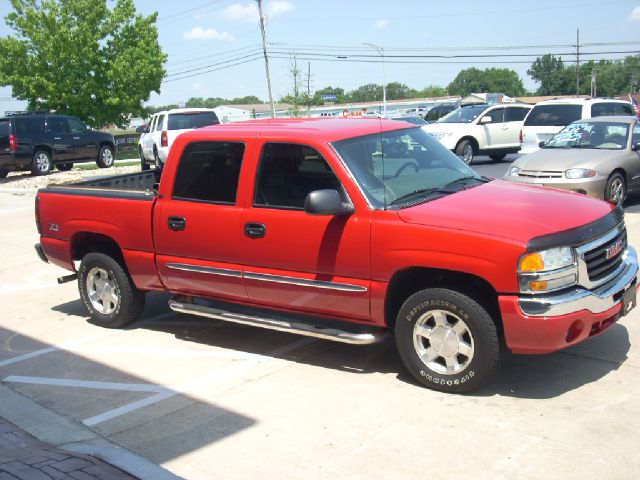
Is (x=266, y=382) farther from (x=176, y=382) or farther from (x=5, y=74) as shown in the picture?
(x=5, y=74)

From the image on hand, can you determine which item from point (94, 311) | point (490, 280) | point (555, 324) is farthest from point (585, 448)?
point (94, 311)

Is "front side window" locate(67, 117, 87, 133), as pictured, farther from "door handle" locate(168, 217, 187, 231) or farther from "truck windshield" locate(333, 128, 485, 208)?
"truck windshield" locate(333, 128, 485, 208)

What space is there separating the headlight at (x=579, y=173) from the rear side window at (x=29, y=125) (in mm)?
17864

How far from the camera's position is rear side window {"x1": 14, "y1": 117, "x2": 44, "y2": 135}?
76.7ft

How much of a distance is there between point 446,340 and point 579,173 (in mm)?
6972

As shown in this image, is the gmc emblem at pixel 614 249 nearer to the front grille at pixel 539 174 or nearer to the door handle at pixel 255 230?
the door handle at pixel 255 230

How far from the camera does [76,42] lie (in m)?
40.4

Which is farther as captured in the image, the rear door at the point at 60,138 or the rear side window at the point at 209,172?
the rear door at the point at 60,138

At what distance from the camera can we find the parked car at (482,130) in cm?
2027

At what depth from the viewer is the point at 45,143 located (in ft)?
78.9

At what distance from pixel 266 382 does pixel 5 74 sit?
132ft

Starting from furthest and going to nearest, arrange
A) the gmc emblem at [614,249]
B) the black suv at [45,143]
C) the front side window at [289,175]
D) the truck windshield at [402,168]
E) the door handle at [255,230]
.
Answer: the black suv at [45,143] → the door handle at [255,230] → the front side window at [289,175] → the truck windshield at [402,168] → the gmc emblem at [614,249]

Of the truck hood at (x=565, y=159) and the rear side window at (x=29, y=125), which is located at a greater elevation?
the rear side window at (x=29, y=125)

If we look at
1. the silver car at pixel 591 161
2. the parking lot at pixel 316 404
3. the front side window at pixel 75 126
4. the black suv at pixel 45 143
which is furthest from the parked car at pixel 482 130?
the parking lot at pixel 316 404
